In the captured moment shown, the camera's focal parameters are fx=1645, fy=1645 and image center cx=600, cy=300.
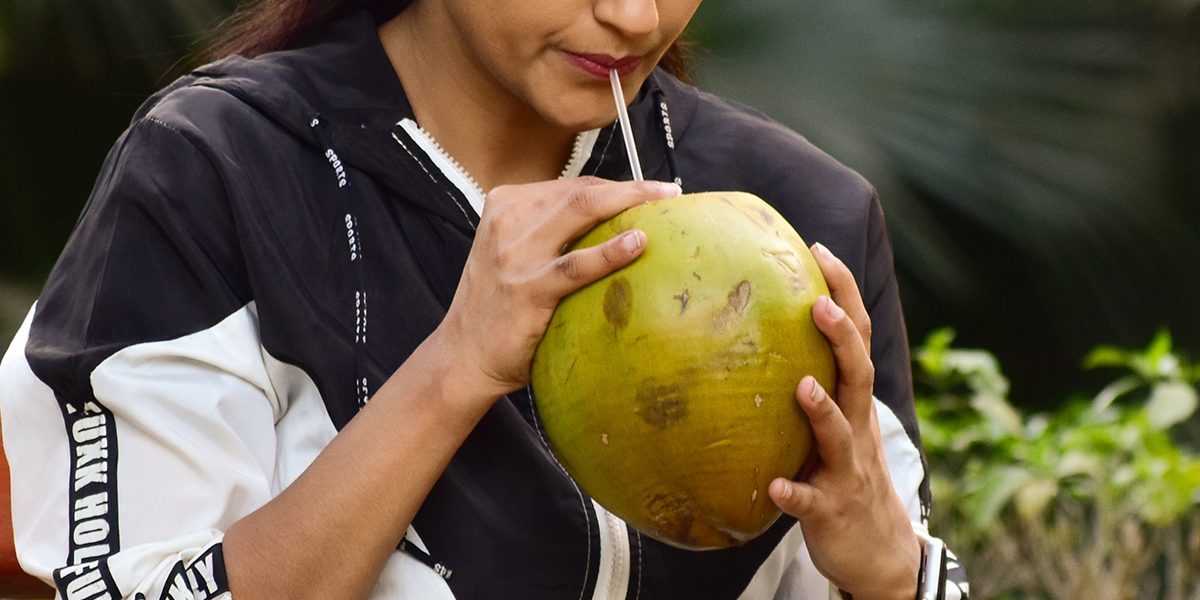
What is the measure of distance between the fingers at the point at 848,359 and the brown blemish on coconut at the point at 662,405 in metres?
0.14

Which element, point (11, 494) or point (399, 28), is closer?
point (11, 494)

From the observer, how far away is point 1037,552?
2.94 meters

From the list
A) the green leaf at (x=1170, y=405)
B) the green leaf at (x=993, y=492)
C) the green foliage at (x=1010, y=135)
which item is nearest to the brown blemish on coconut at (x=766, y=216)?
the green leaf at (x=993, y=492)

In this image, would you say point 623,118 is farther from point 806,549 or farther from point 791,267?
point 806,549

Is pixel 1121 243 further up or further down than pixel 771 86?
further down

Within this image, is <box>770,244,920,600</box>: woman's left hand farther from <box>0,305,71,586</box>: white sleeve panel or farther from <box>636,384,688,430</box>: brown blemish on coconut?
<box>0,305,71,586</box>: white sleeve panel

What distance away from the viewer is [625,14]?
1541 mm

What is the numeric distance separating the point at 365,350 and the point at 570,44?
1.23ft

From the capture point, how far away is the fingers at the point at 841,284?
141cm

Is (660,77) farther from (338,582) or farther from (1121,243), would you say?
(1121,243)

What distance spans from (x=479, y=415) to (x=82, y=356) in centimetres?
38

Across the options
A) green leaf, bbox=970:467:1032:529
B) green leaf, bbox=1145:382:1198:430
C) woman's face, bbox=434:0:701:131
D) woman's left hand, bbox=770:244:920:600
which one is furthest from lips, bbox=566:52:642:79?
green leaf, bbox=1145:382:1198:430

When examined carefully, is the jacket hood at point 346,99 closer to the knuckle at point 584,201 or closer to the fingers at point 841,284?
the knuckle at point 584,201

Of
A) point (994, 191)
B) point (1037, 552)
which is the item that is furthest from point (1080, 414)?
point (994, 191)
